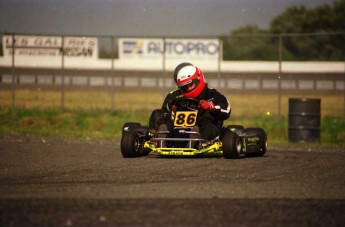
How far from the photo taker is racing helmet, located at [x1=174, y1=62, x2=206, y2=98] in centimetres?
1412

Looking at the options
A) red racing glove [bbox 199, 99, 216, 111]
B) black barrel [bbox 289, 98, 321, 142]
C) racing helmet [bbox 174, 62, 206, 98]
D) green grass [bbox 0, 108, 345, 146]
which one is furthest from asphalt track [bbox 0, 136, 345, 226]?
green grass [bbox 0, 108, 345, 146]

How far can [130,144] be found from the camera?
13.7 metres

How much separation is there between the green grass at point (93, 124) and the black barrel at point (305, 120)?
390mm

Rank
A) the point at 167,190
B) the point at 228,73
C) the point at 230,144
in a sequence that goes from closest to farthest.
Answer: the point at 167,190, the point at 230,144, the point at 228,73

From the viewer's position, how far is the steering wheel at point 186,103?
542 inches

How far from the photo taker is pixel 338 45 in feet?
134

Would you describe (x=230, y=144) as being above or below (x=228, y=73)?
below

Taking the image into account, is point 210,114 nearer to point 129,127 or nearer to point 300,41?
point 129,127

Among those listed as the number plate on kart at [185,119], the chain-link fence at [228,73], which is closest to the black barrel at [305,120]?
the number plate on kart at [185,119]

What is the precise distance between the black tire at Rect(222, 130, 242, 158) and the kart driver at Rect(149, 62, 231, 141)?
25 centimetres

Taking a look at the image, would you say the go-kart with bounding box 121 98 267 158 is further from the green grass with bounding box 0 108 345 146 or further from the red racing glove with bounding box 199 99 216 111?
the green grass with bounding box 0 108 345 146

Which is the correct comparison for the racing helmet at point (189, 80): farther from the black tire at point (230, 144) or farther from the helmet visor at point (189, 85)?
the black tire at point (230, 144)

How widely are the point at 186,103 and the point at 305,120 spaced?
5.67 metres

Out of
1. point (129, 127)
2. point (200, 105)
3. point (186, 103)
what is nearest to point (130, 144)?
point (129, 127)
